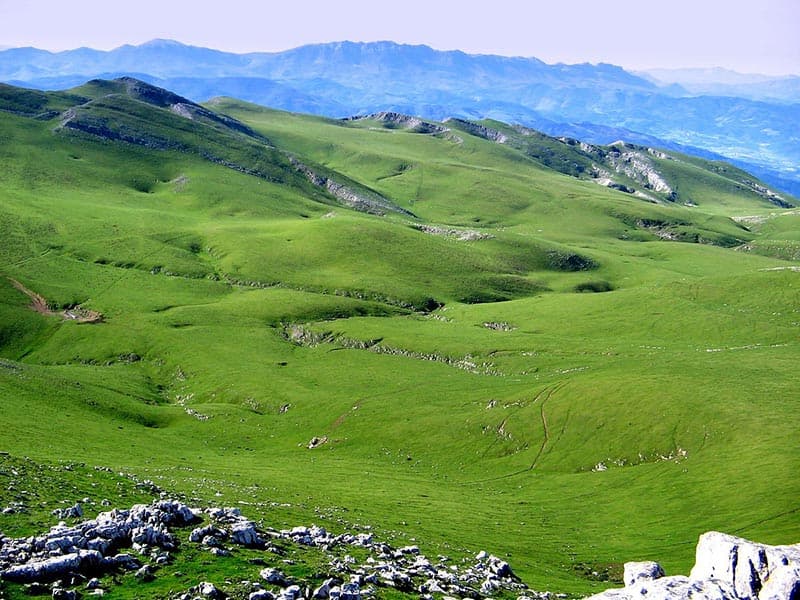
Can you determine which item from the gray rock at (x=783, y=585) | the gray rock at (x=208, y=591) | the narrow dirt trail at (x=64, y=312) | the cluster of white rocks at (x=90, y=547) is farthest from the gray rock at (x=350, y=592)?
the narrow dirt trail at (x=64, y=312)

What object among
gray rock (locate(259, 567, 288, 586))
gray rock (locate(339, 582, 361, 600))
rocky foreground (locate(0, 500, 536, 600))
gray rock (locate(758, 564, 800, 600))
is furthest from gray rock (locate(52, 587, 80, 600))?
gray rock (locate(758, 564, 800, 600))

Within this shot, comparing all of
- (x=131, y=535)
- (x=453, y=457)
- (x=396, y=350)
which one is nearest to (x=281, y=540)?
(x=131, y=535)

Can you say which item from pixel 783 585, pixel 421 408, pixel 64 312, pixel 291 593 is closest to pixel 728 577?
pixel 783 585

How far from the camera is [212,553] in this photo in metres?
34.3

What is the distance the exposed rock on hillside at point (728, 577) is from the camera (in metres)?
30.2

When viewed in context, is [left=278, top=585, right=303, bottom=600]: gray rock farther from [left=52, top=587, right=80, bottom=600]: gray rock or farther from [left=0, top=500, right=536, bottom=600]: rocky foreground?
[left=52, top=587, right=80, bottom=600]: gray rock

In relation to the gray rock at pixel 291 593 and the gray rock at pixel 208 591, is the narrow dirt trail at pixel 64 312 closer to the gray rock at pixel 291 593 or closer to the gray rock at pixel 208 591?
the gray rock at pixel 208 591

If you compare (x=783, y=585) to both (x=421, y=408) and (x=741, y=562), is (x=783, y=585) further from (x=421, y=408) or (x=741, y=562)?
(x=421, y=408)

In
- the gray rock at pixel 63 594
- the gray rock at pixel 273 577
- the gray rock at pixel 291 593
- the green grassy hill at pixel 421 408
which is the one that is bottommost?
the green grassy hill at pixel 421 408

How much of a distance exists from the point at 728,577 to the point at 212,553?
26.4 metres

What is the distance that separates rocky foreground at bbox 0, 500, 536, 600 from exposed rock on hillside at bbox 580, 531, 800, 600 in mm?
10015

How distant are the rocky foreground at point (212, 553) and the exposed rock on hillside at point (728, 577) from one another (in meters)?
10.0

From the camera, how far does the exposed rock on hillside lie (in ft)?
99.2

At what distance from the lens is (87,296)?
568ft
